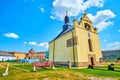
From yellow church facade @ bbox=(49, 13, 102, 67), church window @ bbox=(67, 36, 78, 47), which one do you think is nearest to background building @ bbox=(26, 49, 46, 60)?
yellow church facade @ bbox=(49, 13, 102, 67)

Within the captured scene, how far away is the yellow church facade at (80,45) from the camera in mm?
21653

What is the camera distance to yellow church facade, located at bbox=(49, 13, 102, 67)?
852 inches

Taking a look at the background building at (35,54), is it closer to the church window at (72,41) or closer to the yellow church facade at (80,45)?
the yellow church facade at (80,45)

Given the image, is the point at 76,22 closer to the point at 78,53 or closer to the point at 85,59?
the point at 78,53

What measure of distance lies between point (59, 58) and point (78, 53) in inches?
363

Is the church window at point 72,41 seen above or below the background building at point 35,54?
above

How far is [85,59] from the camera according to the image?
878 inches

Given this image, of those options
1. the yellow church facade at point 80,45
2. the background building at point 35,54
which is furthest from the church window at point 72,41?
the background building at point 35,54

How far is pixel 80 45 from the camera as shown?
21.9 metres

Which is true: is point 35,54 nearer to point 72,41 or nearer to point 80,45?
point 72,41

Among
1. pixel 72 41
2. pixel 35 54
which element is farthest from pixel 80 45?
pixel 35 54

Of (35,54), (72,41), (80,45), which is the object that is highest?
(72,41)

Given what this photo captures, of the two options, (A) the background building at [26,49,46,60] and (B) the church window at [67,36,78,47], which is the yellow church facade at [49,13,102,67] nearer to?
(B) the church window at [67,36,78,47]

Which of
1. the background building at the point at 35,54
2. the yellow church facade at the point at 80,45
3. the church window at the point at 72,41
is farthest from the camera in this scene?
the background building at the point at 35,54
